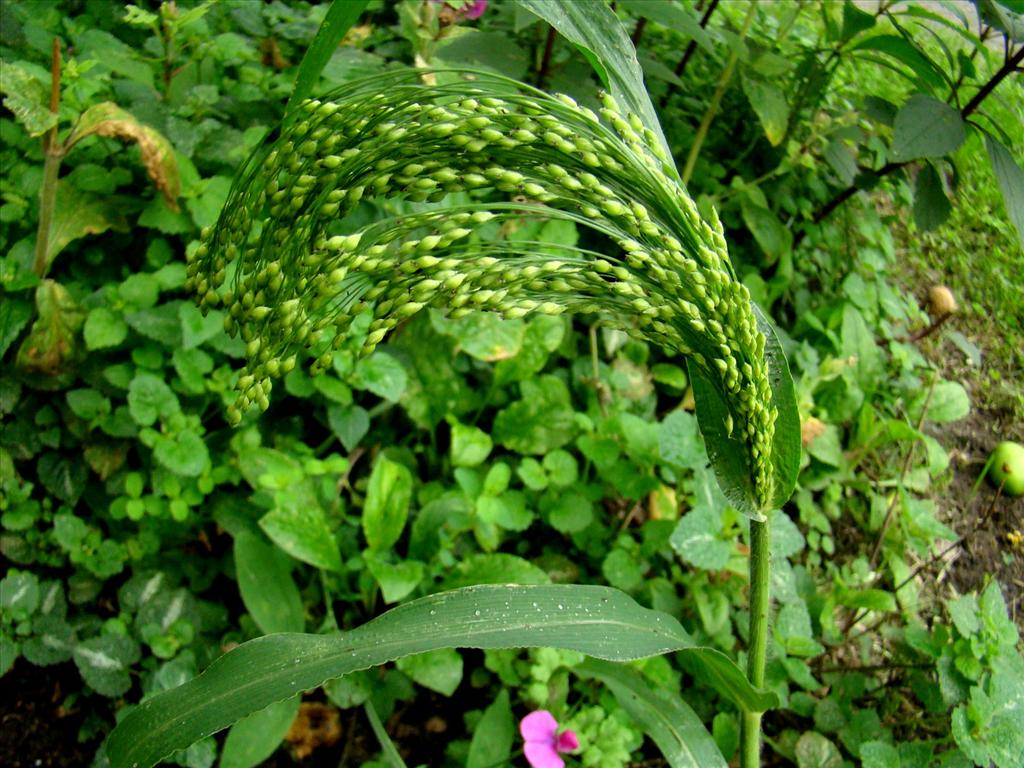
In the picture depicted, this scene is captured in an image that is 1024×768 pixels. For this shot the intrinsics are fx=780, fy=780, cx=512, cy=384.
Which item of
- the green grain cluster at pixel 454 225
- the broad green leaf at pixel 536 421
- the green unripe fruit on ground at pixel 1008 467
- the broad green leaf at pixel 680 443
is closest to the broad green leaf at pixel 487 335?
the broad green leaf at pixel 536 421

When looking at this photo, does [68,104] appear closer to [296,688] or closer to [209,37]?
[209,37]

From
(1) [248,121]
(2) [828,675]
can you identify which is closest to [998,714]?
(2) [828,675]

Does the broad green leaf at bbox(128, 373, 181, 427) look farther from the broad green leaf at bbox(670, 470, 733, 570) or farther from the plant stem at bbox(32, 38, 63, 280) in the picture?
the broad green leaf at bbox(670, 470, 733, 570)

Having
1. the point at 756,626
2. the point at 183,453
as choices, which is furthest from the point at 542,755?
the point at 183,453

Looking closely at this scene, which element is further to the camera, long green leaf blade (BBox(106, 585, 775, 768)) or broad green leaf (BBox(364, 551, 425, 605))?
broad green leaf (BBox(364, 551, 425, 605))

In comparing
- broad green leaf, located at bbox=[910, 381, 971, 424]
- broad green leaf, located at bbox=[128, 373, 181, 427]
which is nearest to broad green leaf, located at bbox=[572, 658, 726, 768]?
broad green leaf, located at bbox=[128, 373, 181, 427]

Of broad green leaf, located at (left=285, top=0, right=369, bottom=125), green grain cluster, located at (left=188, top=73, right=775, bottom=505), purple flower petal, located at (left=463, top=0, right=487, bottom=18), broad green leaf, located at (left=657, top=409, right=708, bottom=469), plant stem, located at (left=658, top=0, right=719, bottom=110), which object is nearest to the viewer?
green grain cluster, located at (left=188, top=73, right=775, bottom=505)
